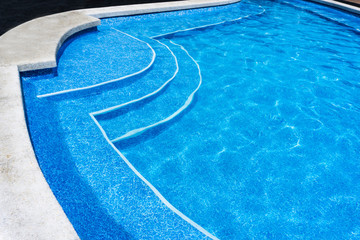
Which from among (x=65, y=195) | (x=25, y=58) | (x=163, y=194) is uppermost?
(x=25, y=58)

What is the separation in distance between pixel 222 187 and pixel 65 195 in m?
2.03

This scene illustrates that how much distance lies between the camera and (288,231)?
348 centimetres

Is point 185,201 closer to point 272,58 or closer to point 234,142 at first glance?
point 234,142

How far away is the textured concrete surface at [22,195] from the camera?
217 centimetres

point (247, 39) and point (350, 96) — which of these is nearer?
point (350, 96)

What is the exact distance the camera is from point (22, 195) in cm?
247

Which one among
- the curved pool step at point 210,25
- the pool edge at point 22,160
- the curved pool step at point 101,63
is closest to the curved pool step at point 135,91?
the curved pool step at point 101,63

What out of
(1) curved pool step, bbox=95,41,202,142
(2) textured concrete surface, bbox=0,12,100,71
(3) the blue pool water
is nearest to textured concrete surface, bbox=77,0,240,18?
(3) the blue pool water

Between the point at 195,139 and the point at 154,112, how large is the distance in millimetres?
892

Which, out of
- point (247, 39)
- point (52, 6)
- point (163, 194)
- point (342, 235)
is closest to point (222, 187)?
point (163, 194)

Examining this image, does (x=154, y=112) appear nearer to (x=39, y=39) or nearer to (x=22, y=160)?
(x=22, y=160)

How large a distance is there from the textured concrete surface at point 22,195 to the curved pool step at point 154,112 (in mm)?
1406

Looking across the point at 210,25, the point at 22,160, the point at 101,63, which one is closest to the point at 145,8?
the point at 210,25

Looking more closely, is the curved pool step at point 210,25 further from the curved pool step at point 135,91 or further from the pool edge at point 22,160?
the pool edge at point 22,160
